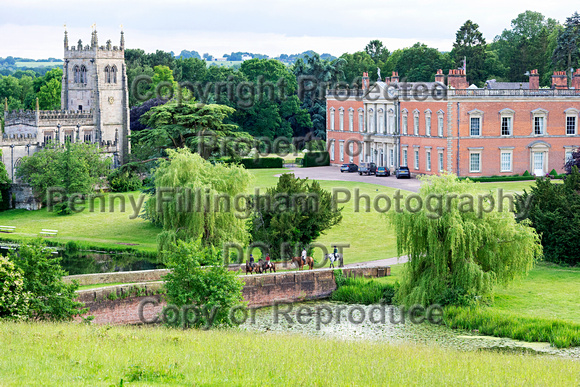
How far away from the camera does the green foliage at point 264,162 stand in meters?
78.6

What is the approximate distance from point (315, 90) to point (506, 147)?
40495mm

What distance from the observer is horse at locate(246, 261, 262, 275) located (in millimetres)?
38469

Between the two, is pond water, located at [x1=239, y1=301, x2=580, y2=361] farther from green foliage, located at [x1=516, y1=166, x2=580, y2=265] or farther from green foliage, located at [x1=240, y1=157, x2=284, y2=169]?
green foliage, located at [x1=240, y1=157, x2=284, y2=169]

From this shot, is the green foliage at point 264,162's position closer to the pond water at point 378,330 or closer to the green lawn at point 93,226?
the green lawn at point 93,226

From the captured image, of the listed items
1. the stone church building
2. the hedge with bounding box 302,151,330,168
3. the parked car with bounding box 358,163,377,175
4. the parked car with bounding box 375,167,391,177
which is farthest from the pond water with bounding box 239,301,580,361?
the stone church building

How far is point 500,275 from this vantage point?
113 feet

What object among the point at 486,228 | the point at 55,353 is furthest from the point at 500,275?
the point at 55,353

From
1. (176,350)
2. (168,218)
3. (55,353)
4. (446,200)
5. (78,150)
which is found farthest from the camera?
(78,150)

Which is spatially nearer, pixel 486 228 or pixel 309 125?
pixel 486 228

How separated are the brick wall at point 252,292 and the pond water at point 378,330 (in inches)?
30.8

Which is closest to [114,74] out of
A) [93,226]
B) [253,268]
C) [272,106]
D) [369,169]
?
[272,106]

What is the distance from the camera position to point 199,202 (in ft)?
129

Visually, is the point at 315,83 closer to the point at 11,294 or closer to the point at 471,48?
the point at 471,48

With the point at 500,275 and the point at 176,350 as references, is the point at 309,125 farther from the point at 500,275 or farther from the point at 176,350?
the point at 176,350
